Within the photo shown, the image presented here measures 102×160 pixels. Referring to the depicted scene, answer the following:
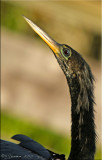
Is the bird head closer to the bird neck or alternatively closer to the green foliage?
the bird neck


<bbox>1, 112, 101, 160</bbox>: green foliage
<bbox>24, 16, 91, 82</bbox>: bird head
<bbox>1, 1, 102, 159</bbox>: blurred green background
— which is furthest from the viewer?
<bbox>1, 1, 102, 159</bbox>: blurred green background

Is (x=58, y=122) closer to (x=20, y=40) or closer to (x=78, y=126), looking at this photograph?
(x=20, y=40)

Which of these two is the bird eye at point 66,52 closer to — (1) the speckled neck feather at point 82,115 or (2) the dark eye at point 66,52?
(2) the dark eye at point 66,52

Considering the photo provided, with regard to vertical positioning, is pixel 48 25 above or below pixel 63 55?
above

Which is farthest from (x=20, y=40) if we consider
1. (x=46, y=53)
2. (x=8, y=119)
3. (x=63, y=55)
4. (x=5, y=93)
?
(x=63, y=55)

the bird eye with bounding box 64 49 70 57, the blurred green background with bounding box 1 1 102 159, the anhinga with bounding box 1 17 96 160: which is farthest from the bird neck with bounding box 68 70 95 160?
the blurred green background with bounding box 1 1 102 159

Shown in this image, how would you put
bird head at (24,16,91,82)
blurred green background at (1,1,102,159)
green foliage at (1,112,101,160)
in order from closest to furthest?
bird head at (24,16,91,82), green foliage at (1,112,101,160), blurred green background at (1,1,102,159)

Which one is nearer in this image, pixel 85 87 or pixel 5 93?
pixel 85 87

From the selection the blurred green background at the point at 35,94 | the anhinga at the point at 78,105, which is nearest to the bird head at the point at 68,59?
the anhinga at the point at 78,105
